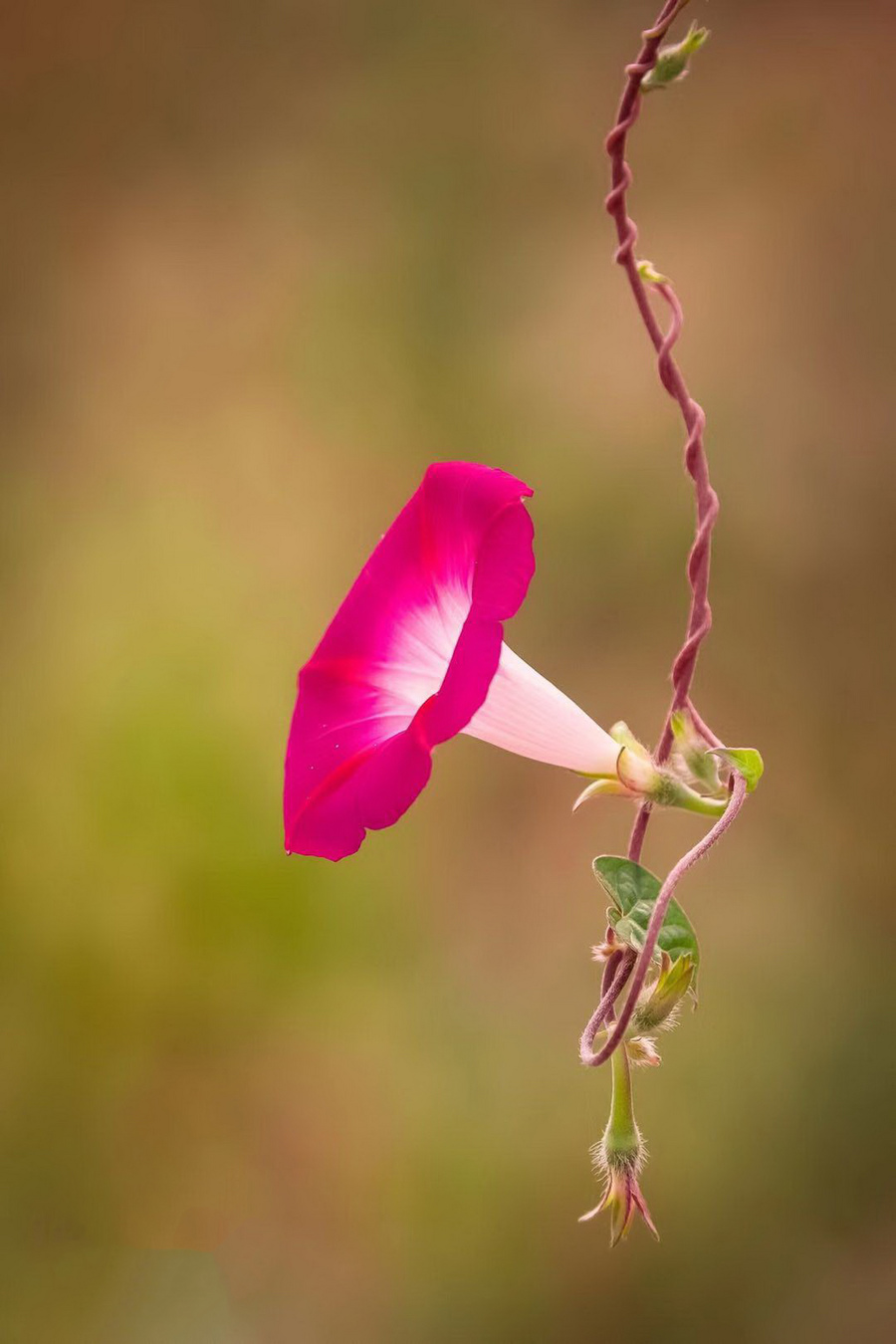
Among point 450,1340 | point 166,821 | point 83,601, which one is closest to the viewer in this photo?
point 450,1340

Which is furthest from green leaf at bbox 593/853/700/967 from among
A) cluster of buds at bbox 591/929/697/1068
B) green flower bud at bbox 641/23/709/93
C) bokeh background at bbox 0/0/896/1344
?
bokeh background at bbox 0/0/896/1344

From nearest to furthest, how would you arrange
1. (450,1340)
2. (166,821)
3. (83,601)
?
(450,1340)
(166,821)
(83,601)

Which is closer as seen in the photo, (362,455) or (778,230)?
(778,230)

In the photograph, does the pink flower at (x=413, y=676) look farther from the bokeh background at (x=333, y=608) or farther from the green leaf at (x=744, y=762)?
the bokeh background at (x=333, y=608)

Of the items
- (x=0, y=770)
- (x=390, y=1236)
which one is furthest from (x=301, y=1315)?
(x=0, y=770)

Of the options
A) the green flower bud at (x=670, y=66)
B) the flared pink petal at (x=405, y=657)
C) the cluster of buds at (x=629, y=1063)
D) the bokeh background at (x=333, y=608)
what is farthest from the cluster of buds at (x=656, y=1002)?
the bokeh background at (x=333, y=608)

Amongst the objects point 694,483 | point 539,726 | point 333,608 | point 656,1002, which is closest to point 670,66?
point 694,483

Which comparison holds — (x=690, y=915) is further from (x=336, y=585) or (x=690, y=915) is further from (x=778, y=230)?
(x=778, y=230)
